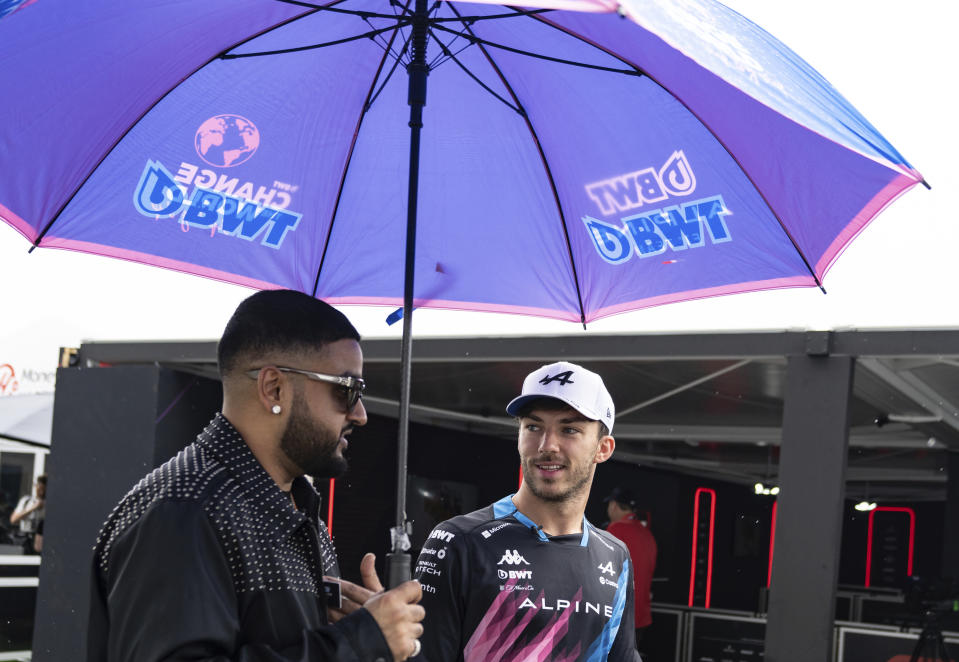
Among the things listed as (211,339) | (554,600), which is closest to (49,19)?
(554,600)

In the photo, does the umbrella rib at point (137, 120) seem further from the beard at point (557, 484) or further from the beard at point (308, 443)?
the beard at point (308, 443)

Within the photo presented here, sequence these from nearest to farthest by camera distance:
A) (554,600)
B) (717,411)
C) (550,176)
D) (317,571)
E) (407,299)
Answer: (317,571) < (407,299) < (554,600) < (550,176) < (717,411)

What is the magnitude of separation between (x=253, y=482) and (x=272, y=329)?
0.89ft

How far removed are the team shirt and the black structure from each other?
8.43 feet

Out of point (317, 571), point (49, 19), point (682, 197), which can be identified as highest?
point (49, 19)

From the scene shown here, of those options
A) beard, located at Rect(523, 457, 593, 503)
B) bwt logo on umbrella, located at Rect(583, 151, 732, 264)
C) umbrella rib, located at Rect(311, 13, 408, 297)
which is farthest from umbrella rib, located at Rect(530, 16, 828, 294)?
beard, located at Rect(523, 457, 593, 503)

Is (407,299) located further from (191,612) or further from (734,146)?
(191,612)

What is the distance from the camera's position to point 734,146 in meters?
3.18

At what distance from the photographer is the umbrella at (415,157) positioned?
120 inches

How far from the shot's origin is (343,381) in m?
1.95

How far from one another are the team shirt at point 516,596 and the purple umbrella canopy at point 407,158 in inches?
34.5

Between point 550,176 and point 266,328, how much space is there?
1.77 meters

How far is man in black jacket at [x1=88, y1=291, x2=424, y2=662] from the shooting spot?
1.61 m

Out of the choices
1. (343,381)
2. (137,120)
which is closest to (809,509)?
(137,120)
